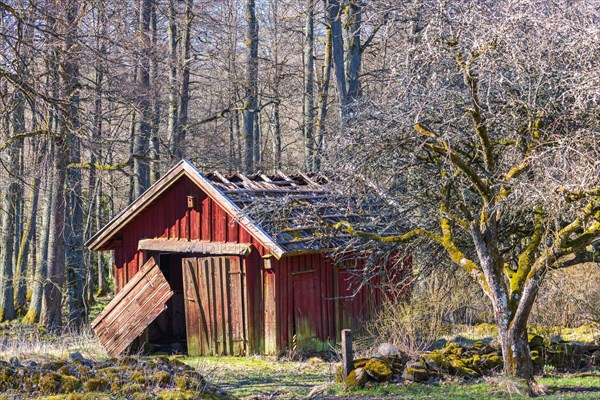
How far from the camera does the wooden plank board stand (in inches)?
618

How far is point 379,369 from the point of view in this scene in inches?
438

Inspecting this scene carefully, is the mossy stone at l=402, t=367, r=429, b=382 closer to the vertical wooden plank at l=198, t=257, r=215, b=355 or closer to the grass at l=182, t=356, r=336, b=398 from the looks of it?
the grass at l=182, t=356, r=336, b=398

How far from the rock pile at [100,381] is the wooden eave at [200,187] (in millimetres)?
5137

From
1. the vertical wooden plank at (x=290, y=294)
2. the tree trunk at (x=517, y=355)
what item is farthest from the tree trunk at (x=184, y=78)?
the tree trunk at (x=517, y=355)

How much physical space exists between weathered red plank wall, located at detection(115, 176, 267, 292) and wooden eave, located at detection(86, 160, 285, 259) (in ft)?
0.86

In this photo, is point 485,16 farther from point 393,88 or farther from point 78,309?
point 78,309

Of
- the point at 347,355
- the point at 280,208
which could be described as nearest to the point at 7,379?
the point at 347,355

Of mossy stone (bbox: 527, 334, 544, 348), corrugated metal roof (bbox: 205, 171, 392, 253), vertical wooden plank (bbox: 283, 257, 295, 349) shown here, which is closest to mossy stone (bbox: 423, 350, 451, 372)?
mossy stone (bbox: 527, 334, 544, 348)

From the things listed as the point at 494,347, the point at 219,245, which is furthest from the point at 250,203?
the point at 494,347

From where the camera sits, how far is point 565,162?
27.5 feet

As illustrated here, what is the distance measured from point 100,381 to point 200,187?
→ 24.3 feet

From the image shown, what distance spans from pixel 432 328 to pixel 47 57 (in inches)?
303

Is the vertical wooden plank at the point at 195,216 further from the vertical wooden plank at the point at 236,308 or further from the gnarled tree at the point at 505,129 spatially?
the gnarled tree at the point at 505,129

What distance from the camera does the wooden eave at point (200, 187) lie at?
1406 cm
